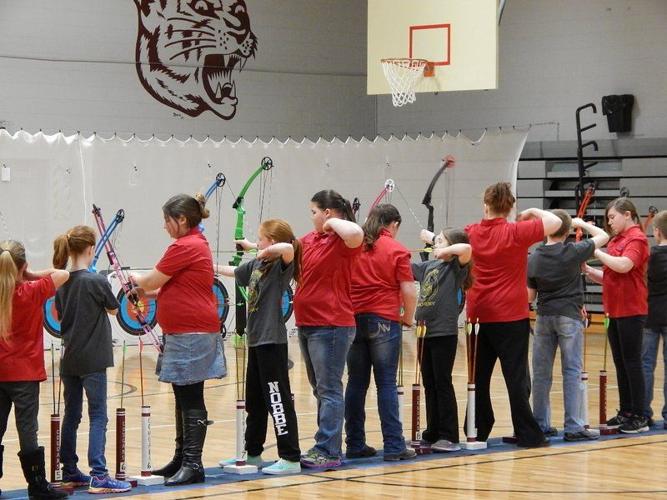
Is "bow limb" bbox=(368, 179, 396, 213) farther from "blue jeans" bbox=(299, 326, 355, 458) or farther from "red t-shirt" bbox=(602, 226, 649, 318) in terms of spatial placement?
"blue jeans" bbox=(299, 326, 355, 458)

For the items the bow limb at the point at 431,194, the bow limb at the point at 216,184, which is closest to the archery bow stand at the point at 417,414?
the bow limb at the point at 216,184

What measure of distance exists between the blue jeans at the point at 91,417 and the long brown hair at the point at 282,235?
1110 mm

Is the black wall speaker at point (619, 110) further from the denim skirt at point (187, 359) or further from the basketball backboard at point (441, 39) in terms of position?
the denim skirt at point (187, 359)

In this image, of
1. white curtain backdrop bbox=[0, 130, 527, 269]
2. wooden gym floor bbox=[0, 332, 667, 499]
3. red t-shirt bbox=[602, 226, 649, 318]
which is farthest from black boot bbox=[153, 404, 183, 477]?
white curtain backdrop bbox=[0, 130, 527, 269]

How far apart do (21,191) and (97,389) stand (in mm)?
7659

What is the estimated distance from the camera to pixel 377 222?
712 cm

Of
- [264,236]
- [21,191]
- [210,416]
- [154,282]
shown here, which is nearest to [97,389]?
[154,282]

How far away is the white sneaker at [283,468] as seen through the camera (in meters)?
6.52

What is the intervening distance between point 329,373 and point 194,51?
12.2 metres

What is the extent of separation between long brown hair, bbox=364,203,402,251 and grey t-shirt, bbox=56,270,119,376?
5.20ft

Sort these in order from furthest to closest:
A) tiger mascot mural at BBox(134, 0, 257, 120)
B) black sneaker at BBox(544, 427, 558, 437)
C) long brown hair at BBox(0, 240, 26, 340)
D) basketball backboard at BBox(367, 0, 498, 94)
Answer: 1. tiger mascot mural at BBox(134, 0, 257, 120)
2. basketball backboard at BBox(367, 0, 498, 94)
3. black sneaker at BBox(544, 427, 558, 437)
4. long brown hair at BBox(0, 240, 26, 340)

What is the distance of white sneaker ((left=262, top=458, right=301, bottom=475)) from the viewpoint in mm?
6523

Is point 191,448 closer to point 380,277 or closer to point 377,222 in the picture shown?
point 380,277

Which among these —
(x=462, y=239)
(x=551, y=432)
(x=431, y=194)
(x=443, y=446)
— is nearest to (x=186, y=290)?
(x=462, y=239)
